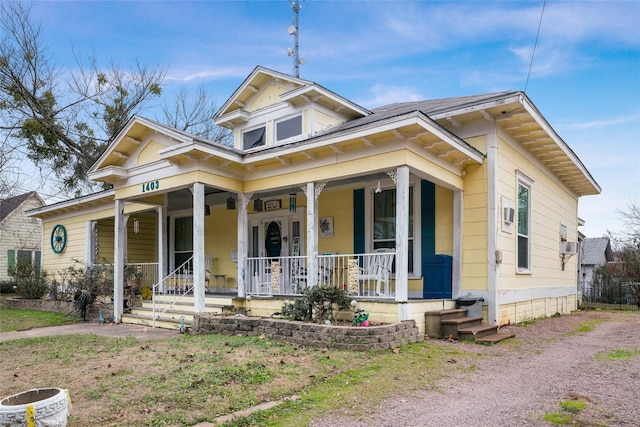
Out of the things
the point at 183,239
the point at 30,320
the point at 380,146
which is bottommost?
the point at 30,320

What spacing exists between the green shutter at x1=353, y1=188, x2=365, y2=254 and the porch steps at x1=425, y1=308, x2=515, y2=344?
2863mm

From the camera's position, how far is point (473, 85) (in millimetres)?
13945

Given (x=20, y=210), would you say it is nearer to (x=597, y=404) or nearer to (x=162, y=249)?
(x=162, y=249)

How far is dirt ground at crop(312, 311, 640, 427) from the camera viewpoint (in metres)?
3.83

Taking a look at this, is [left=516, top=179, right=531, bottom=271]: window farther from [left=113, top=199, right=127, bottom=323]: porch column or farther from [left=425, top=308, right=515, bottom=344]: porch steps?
[left=113, top=199, right=127, bottom=323]: porch column

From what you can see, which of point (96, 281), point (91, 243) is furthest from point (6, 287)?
point (96, 281)

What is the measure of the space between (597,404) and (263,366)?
3.34m

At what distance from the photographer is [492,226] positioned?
→ 8.41 metres

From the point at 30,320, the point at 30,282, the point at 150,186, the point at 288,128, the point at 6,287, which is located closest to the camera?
the point at 150,186

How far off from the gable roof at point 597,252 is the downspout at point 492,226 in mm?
24345

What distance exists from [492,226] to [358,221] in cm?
295

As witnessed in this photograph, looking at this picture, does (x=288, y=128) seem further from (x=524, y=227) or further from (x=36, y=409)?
(x=36, y=409)

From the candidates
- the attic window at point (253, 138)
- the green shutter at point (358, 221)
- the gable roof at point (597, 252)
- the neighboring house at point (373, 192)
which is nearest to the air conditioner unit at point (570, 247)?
the neighboring house at point (373, 192)

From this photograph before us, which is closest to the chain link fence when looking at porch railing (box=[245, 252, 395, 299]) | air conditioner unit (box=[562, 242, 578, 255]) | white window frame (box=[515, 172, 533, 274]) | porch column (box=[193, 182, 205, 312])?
air conditioner unit (box=[562, 242, 578, 255])
